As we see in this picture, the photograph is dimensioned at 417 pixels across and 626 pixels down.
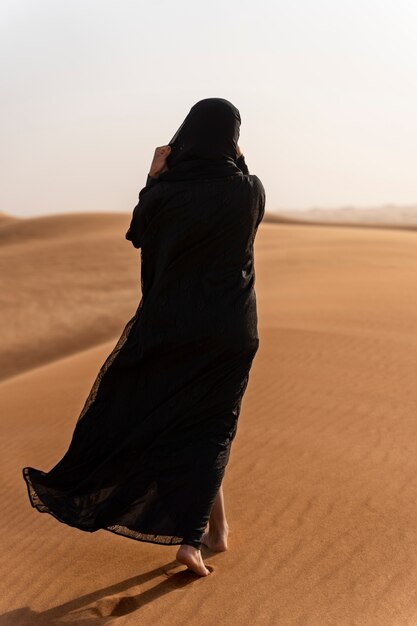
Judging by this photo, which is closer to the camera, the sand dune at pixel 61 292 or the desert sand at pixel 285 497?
the desert sand at pixel 285 497

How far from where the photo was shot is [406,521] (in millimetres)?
5273

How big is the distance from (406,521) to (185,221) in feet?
7.13

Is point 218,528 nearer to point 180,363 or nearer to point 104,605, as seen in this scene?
point 104,605

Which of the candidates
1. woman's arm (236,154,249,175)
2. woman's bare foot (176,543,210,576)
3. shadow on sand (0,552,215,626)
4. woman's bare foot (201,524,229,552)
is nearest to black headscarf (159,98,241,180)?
woman's arm (236,154,249,175)

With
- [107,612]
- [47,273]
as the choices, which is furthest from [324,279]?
[107,612]

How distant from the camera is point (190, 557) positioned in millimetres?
4434

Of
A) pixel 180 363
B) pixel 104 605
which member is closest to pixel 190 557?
pixel 104 605

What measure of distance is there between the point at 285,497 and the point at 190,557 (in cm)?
142

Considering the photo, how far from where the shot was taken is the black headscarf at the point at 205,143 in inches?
177

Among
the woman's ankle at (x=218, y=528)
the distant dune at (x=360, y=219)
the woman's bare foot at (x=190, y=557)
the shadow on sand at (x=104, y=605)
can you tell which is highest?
the woman's bare foot at (x=190, y=557)

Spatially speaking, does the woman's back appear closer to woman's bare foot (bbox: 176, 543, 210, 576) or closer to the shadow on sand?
woman's bare foot (bbox: 176, 543, 210, 576)

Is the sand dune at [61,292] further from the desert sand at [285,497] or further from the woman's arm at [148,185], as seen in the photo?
the woman's arm at [148,185]

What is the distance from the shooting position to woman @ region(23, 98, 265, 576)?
4.47 meters

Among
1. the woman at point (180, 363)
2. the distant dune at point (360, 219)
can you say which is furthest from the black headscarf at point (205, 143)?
the distant dune at point (360, 219)
